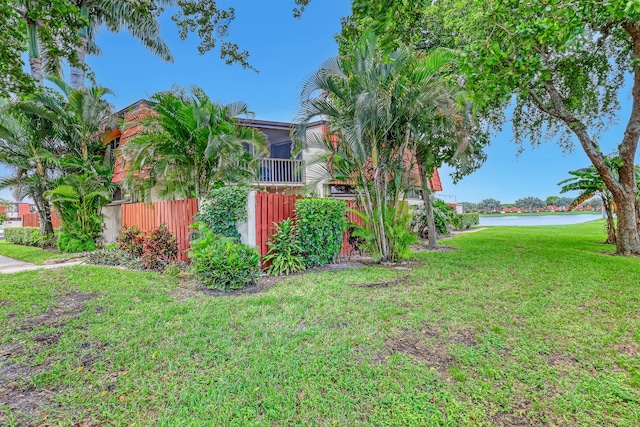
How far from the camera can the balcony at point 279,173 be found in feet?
44.7

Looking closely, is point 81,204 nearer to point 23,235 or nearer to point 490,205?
point 23,235

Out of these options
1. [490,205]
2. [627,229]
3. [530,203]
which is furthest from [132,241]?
[530,203]

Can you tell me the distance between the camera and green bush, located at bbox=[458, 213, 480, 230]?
64.3 feet

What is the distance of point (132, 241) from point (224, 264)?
14.2 feet

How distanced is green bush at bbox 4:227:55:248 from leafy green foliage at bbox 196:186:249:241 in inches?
394

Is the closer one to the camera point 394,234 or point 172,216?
point 394,234

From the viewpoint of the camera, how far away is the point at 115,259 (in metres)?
7.89

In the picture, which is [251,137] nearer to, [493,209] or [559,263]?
[559,263]

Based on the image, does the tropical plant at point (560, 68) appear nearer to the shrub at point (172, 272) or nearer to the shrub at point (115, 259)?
the shrub at point (172, 272)

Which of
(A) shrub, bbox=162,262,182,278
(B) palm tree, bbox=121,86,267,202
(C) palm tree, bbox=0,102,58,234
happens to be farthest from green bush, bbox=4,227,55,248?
(A) shrub, bbox=162,262,182,278

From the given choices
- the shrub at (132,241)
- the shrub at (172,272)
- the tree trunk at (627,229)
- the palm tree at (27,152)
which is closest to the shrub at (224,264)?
the shrub at (172,272)

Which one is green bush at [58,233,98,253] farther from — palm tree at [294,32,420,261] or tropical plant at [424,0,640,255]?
tropical plant at [424,0,640,255]

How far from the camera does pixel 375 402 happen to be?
A: 2264 millimetres

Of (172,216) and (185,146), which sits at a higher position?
(185,146)
